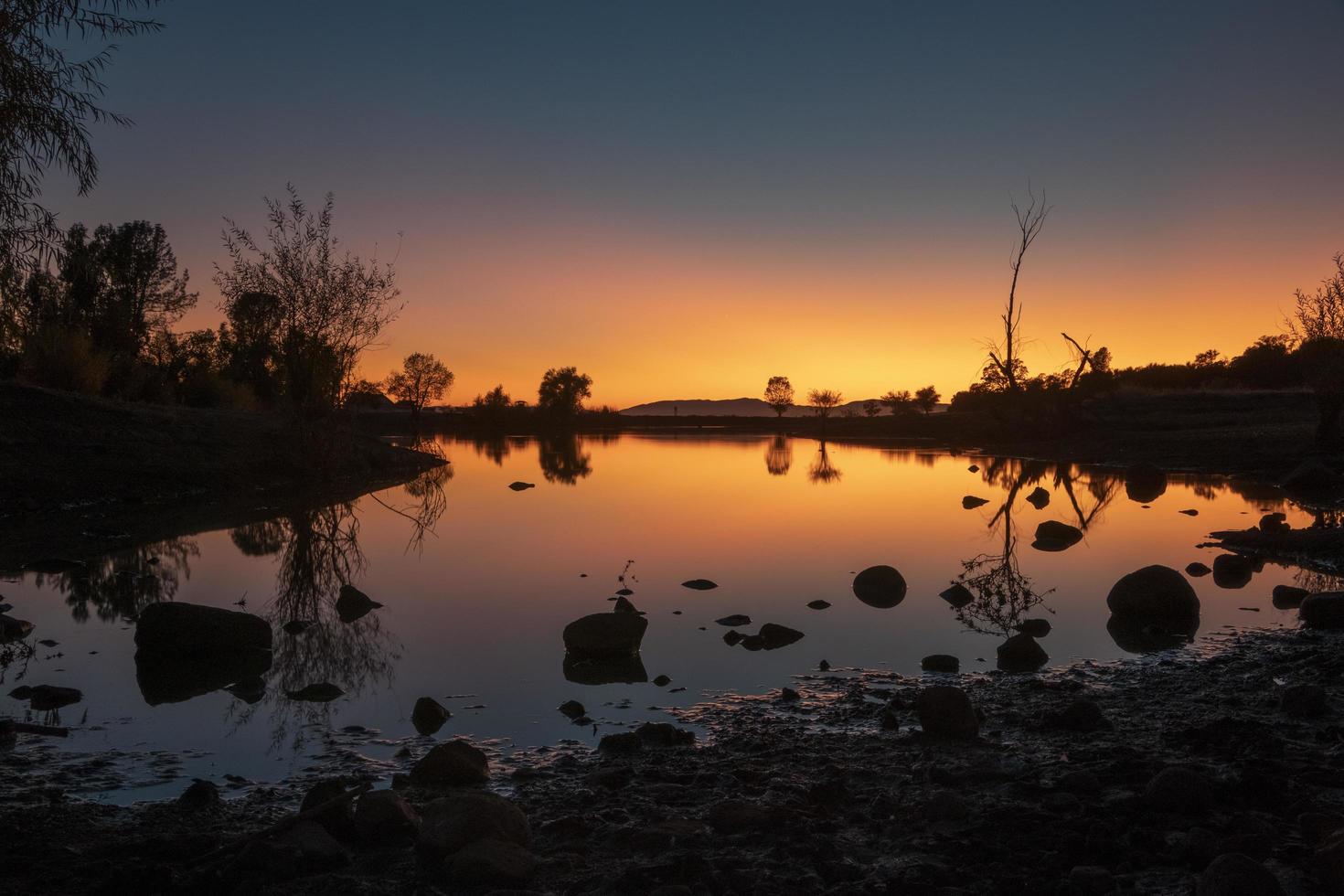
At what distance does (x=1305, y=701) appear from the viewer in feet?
20.8

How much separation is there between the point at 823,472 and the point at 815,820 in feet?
117

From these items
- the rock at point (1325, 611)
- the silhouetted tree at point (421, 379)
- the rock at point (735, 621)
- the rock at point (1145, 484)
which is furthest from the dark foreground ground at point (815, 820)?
the silhouetted tree at point (421, 379)

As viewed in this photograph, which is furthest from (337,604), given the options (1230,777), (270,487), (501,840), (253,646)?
(270,487)

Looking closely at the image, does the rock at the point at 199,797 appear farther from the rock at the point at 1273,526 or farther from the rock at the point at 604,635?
the rock at the point at 1273,526

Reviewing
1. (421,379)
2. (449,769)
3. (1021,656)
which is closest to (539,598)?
(449,769)

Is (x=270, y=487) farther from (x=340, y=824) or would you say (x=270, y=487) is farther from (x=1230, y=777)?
(x=1230, y=777)

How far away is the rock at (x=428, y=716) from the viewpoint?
6754mm

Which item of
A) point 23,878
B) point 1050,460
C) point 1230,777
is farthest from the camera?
point 1050,460

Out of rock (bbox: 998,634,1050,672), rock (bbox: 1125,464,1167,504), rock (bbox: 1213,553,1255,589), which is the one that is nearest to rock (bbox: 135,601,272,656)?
rock (bbox: 998,634,1050,672)

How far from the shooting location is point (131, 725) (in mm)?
6871

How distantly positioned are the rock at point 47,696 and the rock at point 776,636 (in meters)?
6.95

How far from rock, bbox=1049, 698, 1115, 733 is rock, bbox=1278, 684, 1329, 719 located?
4.70ft

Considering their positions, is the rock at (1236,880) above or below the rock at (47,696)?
above

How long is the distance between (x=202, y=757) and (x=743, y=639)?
5541 millimetres
